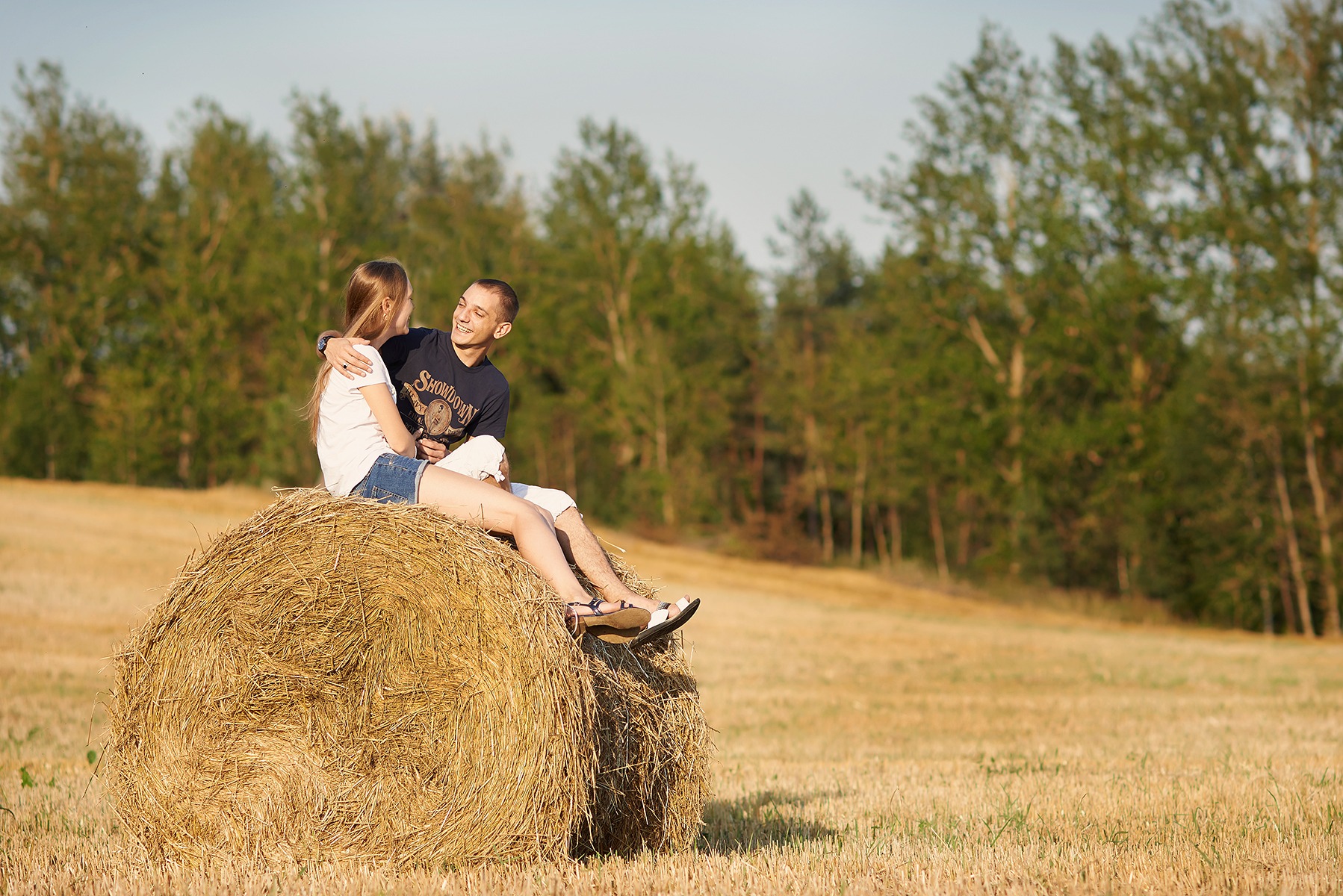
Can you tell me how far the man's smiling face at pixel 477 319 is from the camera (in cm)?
588

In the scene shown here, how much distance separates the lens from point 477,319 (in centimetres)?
588

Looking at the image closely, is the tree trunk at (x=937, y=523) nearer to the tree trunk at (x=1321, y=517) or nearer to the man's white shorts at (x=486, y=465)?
the tree trunk at (x=1321, y=517)

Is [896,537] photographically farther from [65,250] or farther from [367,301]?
[367,301]

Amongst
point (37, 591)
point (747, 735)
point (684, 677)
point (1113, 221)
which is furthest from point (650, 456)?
point (684, 677)

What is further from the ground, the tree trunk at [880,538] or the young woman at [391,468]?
the young woman at [391,468]

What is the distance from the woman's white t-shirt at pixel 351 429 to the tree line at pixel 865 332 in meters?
28.8

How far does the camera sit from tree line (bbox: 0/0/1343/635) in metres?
31.3

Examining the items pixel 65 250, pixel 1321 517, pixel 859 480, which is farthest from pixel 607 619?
pixel 65 250

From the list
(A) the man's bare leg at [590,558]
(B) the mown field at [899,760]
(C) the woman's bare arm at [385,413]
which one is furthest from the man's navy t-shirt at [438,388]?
(B) the mown field at [899,760]

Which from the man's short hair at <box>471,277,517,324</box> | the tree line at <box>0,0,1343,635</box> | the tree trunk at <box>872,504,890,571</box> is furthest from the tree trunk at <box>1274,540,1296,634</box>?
the man's short hair at <box>471,277,517,324</box>

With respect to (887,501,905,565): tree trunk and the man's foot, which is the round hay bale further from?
(887,501,905,565): tree trunk

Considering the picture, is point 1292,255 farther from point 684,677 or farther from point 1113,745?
point 684,677

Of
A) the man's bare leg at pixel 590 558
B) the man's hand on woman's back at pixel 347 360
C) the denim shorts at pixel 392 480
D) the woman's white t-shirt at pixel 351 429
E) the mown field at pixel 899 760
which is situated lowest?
the mown field at pixel 899 760

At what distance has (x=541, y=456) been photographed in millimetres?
47812
